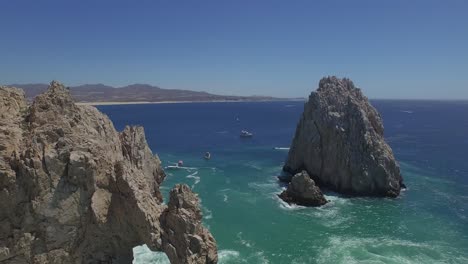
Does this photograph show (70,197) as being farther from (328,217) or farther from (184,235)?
(328,217)

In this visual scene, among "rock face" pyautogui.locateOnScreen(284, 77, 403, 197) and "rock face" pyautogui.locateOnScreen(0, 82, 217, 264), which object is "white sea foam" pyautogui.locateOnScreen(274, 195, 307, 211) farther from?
"rock face" pyautogui.locateOnScreen(0, 82, 217, 264)

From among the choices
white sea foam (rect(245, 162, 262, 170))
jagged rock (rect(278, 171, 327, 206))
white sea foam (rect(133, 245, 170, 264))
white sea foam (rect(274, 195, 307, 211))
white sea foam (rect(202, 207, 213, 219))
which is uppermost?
jagged rock (rect(278, 171, 327, 206))

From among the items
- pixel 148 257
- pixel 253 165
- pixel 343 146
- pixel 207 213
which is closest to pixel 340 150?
pixel 343 146

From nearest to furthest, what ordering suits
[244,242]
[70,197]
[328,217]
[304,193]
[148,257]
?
[70,197], [148,257], [244,242], [328,217], [304,193]

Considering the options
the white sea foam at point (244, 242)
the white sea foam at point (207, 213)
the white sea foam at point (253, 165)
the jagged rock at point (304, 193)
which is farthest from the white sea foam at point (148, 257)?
the white sea foam at point (253, 165)

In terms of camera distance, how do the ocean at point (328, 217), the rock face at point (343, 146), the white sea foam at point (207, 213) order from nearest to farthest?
the ocean at point (328, 217), the white sea foam at point (207, 213), the rock face at point (343, 146)

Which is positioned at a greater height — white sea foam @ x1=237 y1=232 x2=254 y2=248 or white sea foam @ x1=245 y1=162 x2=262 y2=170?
white sea foam @ x1=245 y1=162 x2=262 y2=170

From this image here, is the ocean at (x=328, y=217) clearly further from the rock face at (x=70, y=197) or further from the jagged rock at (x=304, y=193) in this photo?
the rock face at (x=70, y=197)

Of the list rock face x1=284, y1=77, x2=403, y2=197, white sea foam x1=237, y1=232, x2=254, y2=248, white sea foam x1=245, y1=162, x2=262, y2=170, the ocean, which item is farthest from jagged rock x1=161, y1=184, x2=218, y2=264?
white sea foam x1=245, y1=162, x2=262, y2=170
